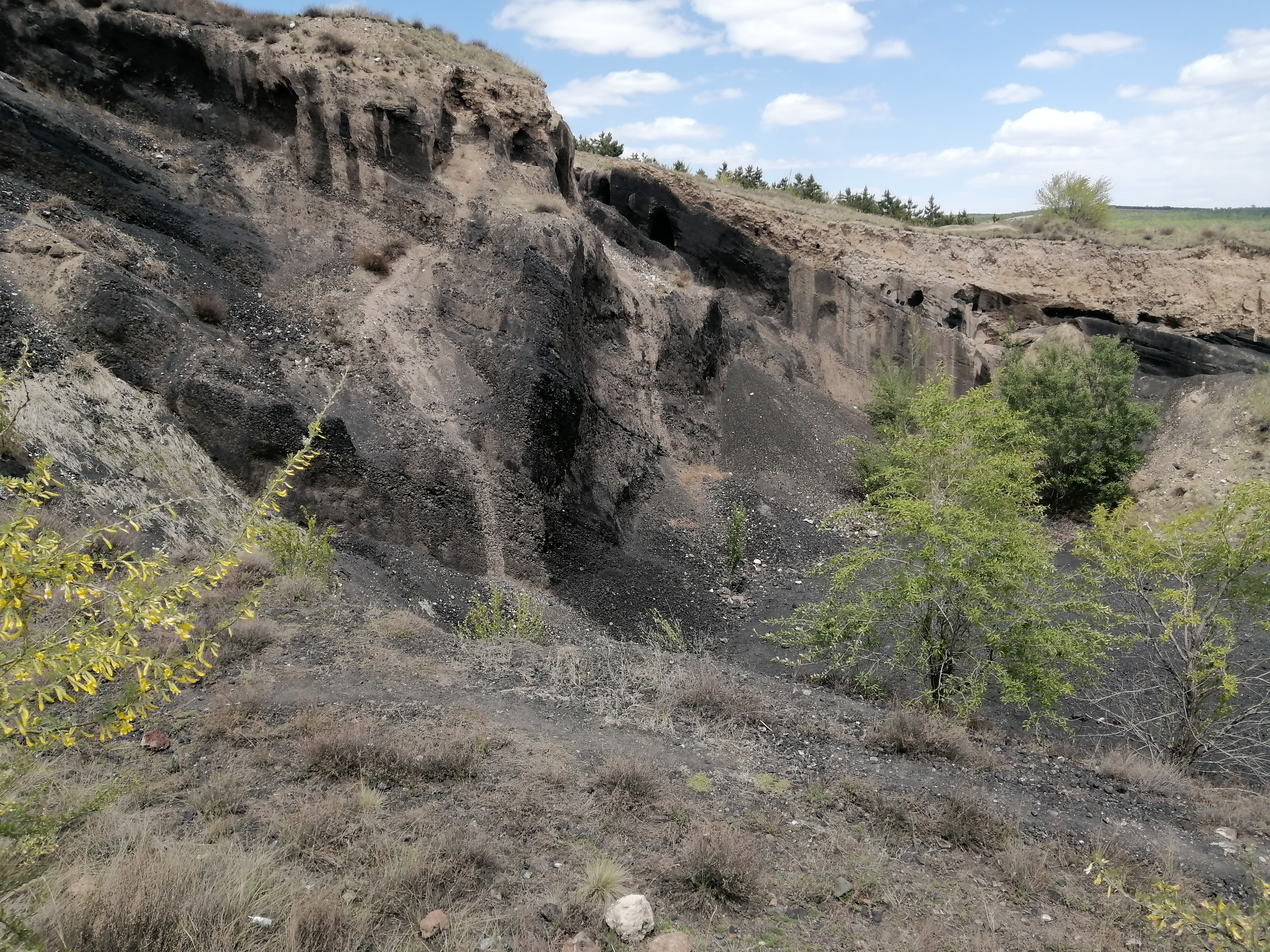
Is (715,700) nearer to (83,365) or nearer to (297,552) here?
(297,552)

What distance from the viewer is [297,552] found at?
9.53 metres

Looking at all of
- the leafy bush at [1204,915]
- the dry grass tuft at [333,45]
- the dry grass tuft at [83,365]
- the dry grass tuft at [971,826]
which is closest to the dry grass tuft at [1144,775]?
the leafy bush at [1204,915]

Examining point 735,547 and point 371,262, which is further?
point 735,547

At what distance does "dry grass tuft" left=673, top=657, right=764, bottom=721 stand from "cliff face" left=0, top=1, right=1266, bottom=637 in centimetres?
471

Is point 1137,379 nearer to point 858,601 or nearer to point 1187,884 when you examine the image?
point 858,601

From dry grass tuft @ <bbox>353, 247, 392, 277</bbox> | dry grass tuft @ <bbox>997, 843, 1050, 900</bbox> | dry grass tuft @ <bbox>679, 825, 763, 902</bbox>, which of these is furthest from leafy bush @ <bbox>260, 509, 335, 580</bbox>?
dry grass tuft @ <bbox>997, 843, 1050, 900</bbox>

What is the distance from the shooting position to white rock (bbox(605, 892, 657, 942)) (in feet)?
14.6

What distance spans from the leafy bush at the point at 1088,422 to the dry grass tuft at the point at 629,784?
18891mm

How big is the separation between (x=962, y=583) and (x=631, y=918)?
6.20m

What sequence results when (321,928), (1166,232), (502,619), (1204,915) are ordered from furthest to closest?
(1166,232), (502,619), (1204,915), (321,928)

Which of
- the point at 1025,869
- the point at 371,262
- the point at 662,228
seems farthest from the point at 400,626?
the point at 662,228

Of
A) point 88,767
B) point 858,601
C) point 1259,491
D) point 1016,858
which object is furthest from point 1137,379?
point 88,767

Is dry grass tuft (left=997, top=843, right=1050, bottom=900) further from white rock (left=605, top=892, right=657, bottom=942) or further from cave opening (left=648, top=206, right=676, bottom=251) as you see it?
cave opening (left=648, top=206, right=676, bottom=251)

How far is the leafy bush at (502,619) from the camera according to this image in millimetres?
10336
